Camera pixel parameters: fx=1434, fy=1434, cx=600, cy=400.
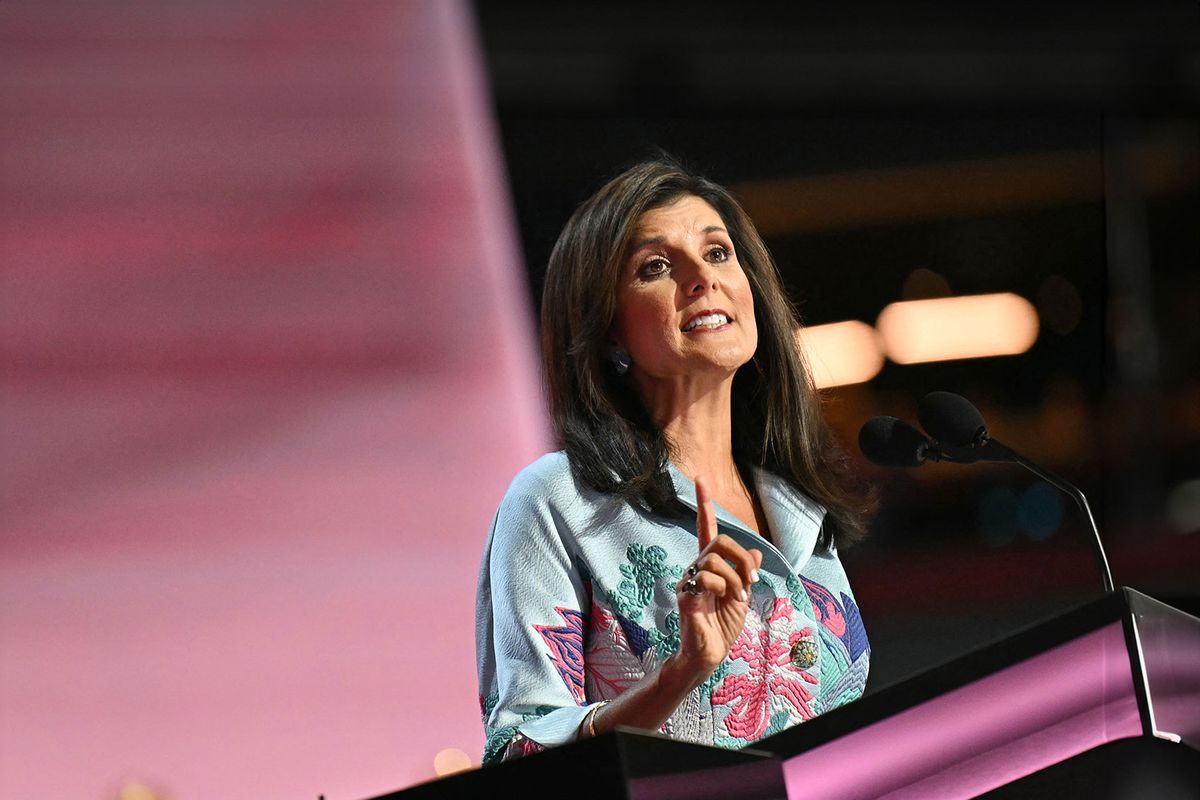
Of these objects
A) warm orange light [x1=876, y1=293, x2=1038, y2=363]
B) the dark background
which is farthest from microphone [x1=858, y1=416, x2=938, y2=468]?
warm orange light [x1=876, y1=293, x2=1038, y2=363]

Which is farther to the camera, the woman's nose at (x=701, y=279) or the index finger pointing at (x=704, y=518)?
the woman's nose at (x=701, y=279)

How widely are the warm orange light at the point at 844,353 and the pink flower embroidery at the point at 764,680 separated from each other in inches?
72.5

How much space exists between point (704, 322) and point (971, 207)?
6.44 ft

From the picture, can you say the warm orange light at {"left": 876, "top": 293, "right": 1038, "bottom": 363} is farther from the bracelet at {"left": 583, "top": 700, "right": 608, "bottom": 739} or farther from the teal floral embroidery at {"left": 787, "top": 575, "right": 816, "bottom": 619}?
the bracelet at {"left": 583, "top": 700, "right": 608, "bottom": 739}

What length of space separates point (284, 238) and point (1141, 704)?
1892 mm

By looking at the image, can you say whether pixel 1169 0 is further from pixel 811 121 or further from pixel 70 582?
pixel 70 582

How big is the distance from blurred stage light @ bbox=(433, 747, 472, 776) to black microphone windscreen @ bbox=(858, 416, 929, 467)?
1182mm

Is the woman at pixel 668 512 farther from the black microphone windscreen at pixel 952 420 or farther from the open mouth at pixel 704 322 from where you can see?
the black microphone windscreen at pixel 952 420

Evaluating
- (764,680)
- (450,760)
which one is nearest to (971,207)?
(450,760)

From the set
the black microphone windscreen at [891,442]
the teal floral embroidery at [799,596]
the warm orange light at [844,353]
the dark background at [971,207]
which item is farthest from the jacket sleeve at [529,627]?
the warm orange light at [844,353]

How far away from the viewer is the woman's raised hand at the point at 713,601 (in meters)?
1.25

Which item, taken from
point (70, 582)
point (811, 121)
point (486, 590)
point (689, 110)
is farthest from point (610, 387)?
point (811, 121)

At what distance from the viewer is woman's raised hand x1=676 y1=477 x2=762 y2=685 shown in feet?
4.11

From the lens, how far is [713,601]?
130cm
